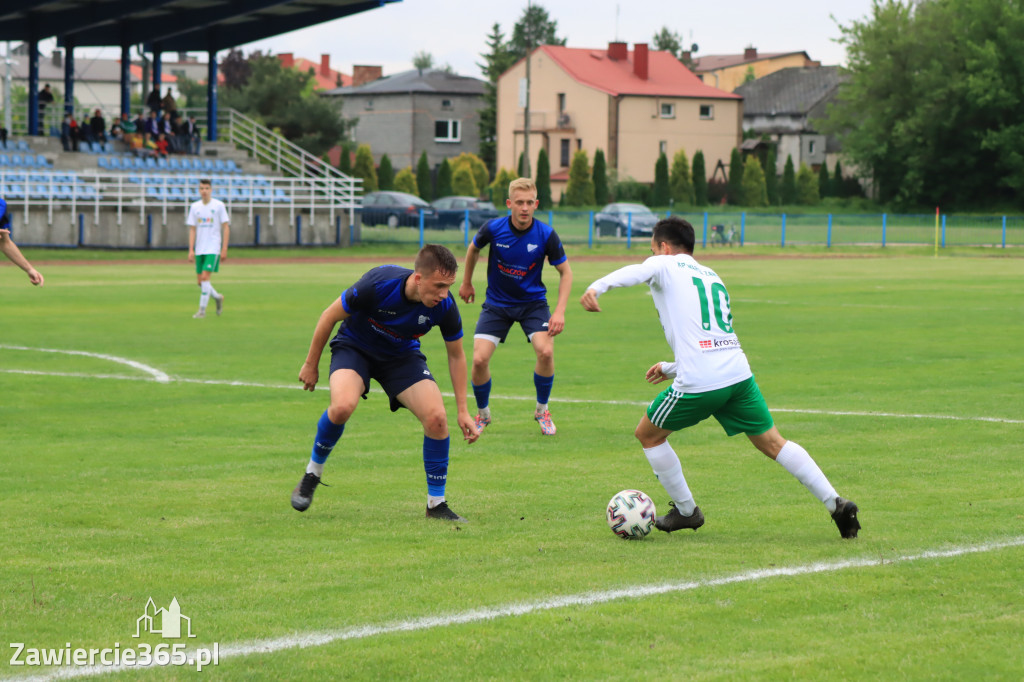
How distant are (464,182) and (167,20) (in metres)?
27.5

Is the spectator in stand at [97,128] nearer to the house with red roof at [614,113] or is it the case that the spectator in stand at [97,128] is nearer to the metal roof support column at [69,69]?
the metal roof support column at [69,69]

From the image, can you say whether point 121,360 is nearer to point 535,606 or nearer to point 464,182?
point 535,606

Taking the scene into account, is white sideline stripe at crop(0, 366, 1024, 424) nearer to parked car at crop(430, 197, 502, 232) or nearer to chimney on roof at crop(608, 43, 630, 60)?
parked car at crop(430, 197, 502, 232)

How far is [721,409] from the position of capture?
6.98m

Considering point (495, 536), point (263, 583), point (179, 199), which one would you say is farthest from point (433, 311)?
point (179, 199)

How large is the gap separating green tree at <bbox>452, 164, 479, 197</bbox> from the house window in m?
24.6

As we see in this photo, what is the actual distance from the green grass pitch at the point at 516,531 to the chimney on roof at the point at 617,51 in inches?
3120

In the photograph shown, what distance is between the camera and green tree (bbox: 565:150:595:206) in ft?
247

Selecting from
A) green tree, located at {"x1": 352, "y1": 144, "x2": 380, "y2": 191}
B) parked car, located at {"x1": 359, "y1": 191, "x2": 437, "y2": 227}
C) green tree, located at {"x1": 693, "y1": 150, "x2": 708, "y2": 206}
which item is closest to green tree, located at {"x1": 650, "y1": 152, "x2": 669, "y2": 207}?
green tree, located at {"x1": 693, "y1": 150, "x2": 708, "y2": 206}

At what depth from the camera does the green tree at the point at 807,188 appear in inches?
3191

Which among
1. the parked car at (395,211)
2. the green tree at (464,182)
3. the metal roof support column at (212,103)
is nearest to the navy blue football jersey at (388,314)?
the parked car at (395,211)

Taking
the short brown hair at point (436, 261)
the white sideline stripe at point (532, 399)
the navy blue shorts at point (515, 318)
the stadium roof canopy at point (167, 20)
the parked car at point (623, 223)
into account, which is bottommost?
the white sideline stripe at point (532, 399)

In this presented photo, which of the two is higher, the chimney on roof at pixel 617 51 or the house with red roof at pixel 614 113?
the chimney on roof at pixel 617 51

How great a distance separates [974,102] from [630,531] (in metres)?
70.4
